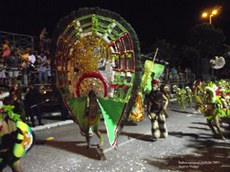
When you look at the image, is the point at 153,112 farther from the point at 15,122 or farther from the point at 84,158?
the point at 15,122

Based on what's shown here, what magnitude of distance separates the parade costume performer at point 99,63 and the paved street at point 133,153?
864 mm

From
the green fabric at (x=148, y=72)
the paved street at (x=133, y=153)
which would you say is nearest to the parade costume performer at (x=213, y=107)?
the paved street at (x=133, y=153)

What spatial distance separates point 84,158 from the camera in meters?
6.11

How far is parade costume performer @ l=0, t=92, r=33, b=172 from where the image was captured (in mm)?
3943

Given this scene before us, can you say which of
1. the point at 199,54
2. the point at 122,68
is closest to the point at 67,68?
the point at 122,68

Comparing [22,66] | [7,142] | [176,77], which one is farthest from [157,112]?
[176,77]

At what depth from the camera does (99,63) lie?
5500 mm

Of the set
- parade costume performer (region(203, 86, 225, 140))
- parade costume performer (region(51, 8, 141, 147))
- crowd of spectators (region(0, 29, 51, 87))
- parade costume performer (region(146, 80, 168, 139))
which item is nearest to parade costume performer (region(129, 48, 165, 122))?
parade costume performer (region(146, 80, 168, 139))

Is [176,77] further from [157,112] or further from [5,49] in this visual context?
[5,49]

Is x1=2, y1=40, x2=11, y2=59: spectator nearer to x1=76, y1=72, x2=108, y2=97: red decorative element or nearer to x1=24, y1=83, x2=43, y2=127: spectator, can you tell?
x1=24, y1=83, x2=43, y2=127: spectator

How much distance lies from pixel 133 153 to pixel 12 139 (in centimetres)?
342

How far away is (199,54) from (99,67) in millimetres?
26501

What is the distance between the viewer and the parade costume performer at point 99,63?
16.6 feet

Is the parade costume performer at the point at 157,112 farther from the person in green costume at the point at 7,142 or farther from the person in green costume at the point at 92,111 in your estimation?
the person in green costume at the point at 7,142
